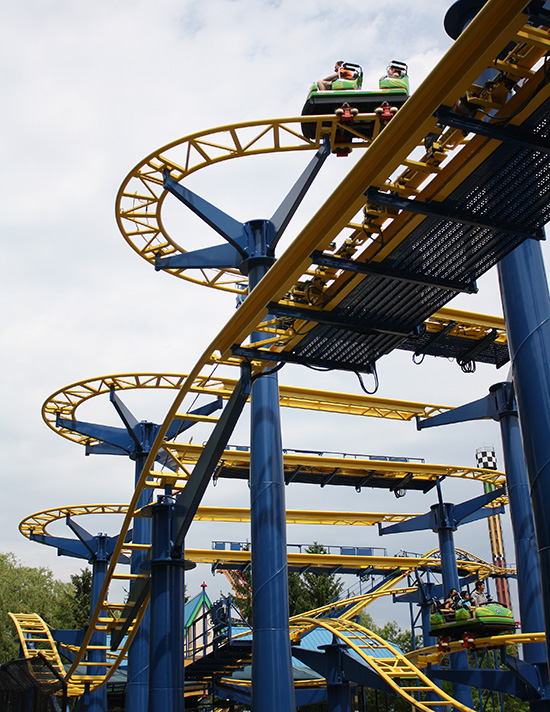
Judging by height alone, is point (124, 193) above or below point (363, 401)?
above

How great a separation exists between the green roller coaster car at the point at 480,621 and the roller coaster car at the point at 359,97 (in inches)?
373

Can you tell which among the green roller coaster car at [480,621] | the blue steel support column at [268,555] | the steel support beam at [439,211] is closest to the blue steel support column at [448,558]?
the green roller coaster car at [480,621]

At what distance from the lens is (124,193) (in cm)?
1432

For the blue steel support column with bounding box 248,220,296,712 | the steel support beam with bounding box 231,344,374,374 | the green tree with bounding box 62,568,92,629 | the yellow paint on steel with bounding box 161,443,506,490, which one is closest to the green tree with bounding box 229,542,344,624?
the green tree with bounding box 62,568,92,629

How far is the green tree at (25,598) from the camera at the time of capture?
145ft

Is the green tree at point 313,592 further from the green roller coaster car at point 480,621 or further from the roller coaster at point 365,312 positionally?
the green roller coaster car at point 480,621

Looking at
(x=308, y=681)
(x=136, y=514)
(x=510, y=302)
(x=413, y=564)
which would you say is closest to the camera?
(x=510, y=302)

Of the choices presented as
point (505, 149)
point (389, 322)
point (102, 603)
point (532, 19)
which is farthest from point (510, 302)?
point (102, 603)

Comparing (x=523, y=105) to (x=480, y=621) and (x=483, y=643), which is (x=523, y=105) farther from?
(x=483, y=643)

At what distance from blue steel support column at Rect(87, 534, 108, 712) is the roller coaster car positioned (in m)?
15.2

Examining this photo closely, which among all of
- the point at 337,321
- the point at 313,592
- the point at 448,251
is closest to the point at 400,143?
the point at 448,251

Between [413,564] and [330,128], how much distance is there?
726 inches

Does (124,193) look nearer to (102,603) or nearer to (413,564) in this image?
(102,603)

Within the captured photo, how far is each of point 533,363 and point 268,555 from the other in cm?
539
